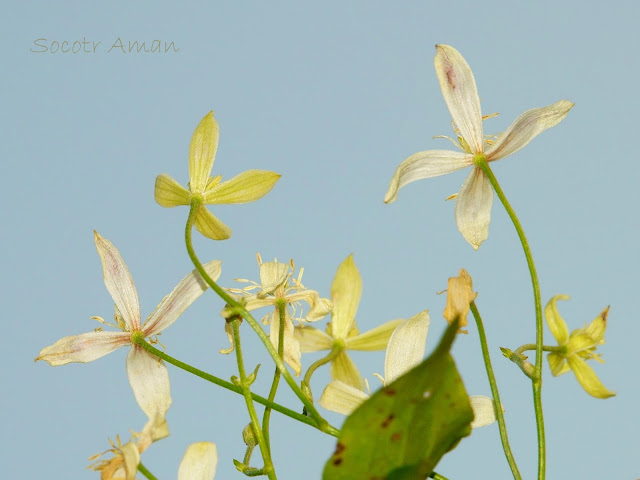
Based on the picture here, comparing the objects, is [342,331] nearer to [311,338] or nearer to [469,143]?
[311,338]

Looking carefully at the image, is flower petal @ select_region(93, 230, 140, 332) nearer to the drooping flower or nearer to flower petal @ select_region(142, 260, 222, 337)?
flower petal @ select_region(142, 260, 222, 337)

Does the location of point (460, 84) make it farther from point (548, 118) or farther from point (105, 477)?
point (105, 477)

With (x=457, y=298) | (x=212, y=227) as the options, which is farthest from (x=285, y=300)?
(x=457, y=298)

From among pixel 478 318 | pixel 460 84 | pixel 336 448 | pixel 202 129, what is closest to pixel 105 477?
pixel 336 448

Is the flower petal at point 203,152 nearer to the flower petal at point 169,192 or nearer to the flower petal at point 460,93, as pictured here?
the flower petal at point 169,192

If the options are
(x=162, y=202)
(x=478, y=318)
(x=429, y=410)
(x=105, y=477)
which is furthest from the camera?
(x=162, y=202)

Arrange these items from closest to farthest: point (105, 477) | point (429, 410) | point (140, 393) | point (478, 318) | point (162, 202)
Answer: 1. point (429, 410)
2. point (105, 477)
3. point (478, 318)
4. point (140, 393)
5. point (162, 202)

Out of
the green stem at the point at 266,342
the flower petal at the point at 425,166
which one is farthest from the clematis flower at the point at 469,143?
the green stem at the point at 266,342
